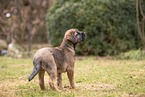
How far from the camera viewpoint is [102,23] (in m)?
10.3

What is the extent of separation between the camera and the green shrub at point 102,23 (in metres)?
10.4

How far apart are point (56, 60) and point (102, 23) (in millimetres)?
6033

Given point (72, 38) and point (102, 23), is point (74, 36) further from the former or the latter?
point (102, 23)

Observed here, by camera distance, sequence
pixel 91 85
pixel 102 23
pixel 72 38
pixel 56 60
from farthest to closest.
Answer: pixel 102 23
pixel 91 85
pixel 72 38
pixel 56 60

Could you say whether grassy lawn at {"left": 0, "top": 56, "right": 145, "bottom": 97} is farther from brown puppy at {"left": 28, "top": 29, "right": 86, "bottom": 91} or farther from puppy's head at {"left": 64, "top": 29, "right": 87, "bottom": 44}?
puppy's head at {"left": 64, "top": 29, "right": 87, "bottom": 44}

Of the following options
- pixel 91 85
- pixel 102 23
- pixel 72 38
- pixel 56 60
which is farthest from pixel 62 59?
pixel 102 23

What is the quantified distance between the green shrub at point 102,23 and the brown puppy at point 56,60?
210 inches

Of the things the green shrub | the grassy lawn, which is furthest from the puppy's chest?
the green shrub

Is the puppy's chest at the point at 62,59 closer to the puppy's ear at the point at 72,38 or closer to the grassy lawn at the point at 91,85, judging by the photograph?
the puppy's ear at the point at 72,38

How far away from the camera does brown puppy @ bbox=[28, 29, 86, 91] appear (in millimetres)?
4605

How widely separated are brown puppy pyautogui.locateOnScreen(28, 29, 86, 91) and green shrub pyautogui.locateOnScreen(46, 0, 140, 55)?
532 centimetres

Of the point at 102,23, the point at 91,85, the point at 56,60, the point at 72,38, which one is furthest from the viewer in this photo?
the point at 102,23

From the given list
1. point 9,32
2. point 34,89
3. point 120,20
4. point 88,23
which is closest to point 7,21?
point 9,32

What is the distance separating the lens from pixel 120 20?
1059cm
